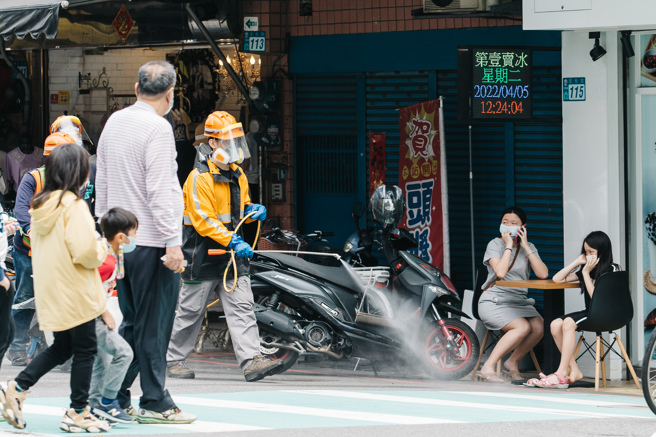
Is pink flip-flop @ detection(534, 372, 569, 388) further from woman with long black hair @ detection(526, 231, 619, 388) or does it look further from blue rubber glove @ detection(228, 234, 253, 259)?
blue rubber glove @ detection(228, 234, 253, 259)

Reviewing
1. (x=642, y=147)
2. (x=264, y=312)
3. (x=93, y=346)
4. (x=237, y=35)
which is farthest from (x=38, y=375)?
(x=237, y=35)

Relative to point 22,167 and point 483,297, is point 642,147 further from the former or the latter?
point 22,167

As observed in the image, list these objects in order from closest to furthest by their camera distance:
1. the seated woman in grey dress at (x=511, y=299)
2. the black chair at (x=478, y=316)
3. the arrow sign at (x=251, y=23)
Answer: the seated woman in grey dress at (x=511, y=299) → the black chair at (x=478, y=316) → the arrow sign at (x=251, y=23)

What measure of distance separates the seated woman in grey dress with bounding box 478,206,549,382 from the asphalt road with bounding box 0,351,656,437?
437mm

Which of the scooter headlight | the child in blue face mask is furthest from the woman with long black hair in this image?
the child in blue face mask

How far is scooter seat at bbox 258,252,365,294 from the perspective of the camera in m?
9.38

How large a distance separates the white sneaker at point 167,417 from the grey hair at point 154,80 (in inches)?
75.5

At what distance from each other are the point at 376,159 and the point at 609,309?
4.19 meters

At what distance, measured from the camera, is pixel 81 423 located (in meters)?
6.07

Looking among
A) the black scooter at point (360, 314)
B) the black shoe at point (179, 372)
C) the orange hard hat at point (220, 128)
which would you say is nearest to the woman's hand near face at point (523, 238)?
the black scooter at point (360, 314)

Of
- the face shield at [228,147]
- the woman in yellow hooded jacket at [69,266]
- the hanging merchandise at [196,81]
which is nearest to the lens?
the woman in yellow hooded jacket at [69,266]

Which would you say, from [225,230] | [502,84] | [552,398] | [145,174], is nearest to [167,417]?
[145,174]

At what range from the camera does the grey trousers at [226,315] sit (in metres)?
8.48

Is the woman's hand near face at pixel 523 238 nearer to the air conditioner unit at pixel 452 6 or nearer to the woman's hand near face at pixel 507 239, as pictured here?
the woman's hand near face at pixel 507 239
